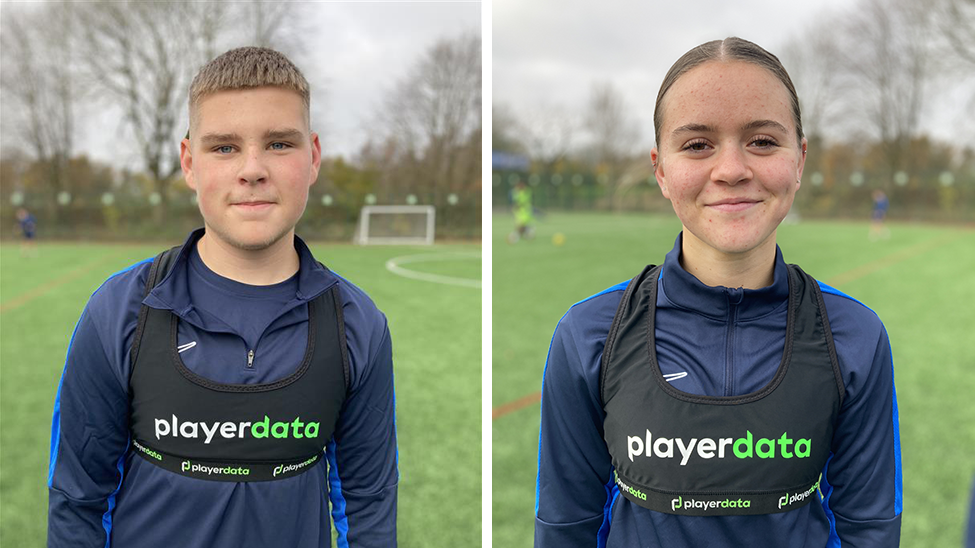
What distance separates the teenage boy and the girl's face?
724mm

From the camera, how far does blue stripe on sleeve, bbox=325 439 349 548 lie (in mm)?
1493

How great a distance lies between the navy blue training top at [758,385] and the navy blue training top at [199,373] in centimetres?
49

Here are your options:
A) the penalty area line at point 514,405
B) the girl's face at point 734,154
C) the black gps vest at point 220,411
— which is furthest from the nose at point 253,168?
the penalty area line at point 514,405

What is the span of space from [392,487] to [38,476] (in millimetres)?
3395

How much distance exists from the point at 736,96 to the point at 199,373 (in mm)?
1079

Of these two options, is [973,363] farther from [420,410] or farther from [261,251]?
[261,251]

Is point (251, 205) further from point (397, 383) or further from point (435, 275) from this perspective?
point (435, 275)

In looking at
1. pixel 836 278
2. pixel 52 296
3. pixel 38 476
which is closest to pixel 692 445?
pixel 38 476

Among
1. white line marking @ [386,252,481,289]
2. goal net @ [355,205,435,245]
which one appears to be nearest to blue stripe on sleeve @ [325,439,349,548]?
goal net @ [355,205,435,245]

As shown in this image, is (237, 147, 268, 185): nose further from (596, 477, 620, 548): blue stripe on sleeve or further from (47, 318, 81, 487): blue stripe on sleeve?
(596, 477, 620, 548): blue stripe on sleeve

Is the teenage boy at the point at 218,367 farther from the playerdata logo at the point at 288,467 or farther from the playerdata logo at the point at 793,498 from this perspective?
the playerdata logo at the point at 793,498

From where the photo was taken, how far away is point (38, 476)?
3879 mm

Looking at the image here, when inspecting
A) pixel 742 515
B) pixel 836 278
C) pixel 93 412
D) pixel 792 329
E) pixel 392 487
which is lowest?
pixel 836 278

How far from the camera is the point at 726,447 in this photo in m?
1.12
